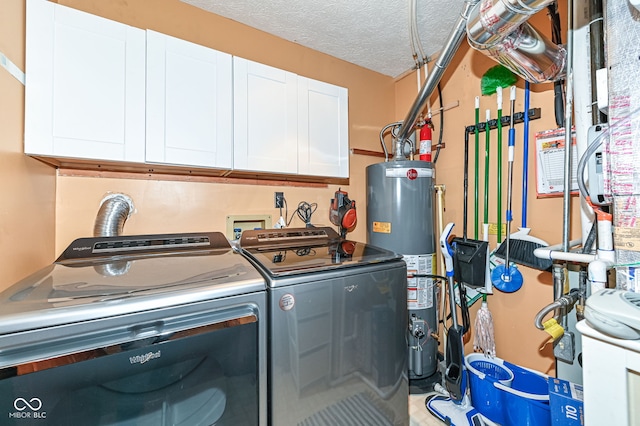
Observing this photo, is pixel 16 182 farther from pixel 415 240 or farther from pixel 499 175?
pixel 499 175

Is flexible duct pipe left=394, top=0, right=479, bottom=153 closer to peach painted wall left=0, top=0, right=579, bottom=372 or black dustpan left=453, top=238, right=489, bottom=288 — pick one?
peach painted wall left=0, top=0, right=579, bottom=372

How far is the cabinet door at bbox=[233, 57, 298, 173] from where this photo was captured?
1.47m

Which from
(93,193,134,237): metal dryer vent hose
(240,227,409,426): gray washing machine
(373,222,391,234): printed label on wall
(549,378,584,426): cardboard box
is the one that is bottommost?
(549,378,584,426): cardboard box

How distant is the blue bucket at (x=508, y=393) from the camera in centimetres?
126

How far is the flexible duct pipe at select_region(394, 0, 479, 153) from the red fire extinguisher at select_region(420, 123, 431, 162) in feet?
0.46

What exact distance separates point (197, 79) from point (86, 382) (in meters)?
Result: 1.31

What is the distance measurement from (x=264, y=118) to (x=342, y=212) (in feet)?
2.84

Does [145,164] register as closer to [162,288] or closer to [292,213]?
[162,288]

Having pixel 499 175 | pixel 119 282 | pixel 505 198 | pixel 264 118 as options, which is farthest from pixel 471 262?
pixel 119 282

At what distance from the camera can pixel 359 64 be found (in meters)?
2.27

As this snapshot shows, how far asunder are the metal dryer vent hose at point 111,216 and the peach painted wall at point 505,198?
212cm

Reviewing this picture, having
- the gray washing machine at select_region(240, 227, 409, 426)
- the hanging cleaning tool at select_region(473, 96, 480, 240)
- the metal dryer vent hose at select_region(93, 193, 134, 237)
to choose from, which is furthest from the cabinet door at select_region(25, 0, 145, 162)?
the hanging cleaning tool at select_region(473, 96, 480, 240)

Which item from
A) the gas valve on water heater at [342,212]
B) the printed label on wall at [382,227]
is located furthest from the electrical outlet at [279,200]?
the printed label on wall at [382,227]

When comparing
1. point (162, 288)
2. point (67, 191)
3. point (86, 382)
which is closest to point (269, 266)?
point (162, 288)
